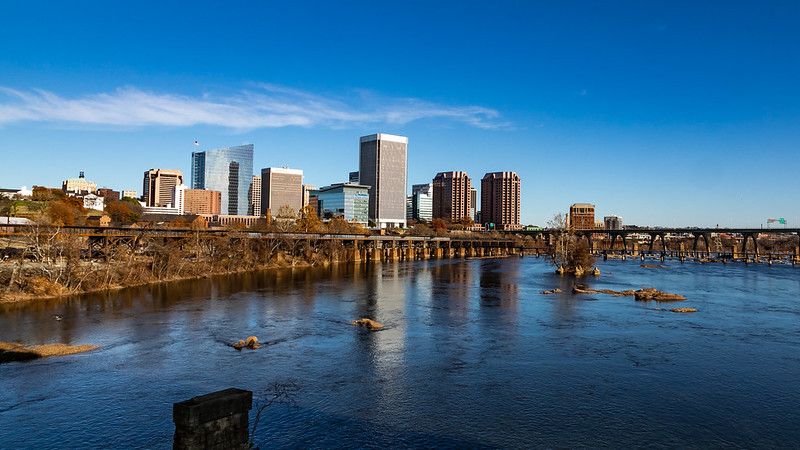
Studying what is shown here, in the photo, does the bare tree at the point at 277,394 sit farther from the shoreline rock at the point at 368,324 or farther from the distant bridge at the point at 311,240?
the distant bridge at the point at 311,240

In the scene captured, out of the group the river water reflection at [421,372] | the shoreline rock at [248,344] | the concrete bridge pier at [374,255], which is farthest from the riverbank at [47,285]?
the concrete bridge pier at [374,255]

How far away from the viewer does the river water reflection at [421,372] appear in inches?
767

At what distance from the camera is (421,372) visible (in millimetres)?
26938

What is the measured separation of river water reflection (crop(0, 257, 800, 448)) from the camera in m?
19.5

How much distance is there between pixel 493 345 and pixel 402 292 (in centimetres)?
2905

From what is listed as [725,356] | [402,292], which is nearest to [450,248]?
[402,292]

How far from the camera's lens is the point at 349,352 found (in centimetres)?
3091

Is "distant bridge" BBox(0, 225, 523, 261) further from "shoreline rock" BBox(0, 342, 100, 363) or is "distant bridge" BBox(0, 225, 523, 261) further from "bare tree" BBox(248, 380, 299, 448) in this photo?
"bare tree" BBox(248, 380, 299, 448)

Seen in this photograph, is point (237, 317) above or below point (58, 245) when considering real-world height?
below

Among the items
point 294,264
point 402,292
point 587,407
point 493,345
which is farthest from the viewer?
point 294,264

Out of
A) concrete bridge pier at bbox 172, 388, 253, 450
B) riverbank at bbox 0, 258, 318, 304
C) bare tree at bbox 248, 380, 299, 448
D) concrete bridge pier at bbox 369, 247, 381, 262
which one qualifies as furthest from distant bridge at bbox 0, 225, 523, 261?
concrete bridge pier at bbox 172, 388, 253, 450

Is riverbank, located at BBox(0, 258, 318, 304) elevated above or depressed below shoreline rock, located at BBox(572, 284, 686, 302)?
above

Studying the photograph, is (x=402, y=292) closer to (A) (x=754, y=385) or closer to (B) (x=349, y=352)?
(B) (x=349, y=352)

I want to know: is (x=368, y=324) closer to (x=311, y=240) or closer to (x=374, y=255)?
(x=311, y=240)
